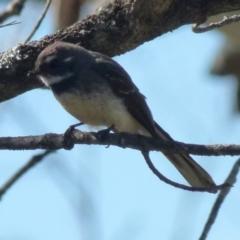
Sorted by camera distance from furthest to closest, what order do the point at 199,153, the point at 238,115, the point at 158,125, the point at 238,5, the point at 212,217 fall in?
1. the point at 238,115
2. the point at 158,125
3. the point at 238,5
4. the point at 212,217
5. the point at 199,153

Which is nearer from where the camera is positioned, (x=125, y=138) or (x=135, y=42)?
(x=125, y=138)

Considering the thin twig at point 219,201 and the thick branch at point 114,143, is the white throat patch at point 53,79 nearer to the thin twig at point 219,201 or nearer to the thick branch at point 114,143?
the thick branch at point 114,143

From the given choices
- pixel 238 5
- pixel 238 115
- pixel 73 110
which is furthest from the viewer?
pixel 238 115

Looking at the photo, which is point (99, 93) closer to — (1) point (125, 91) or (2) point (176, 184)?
(1) point (125, 91)

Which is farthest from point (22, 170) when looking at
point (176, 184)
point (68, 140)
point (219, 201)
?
point (219, 201)

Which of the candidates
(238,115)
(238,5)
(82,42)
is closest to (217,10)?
(238,5)

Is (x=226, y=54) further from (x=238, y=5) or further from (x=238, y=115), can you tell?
(x=238, y=5)

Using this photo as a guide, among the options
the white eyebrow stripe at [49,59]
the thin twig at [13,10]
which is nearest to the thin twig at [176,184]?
the white eyebrow stripe at [49,59]

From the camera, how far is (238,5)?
4375 mm

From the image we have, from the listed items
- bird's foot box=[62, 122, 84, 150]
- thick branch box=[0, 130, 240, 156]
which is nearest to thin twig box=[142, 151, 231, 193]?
thick branch box=[0, 130, 240, 156]

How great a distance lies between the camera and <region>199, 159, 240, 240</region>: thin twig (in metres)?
3.86

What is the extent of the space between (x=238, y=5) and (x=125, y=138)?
45.8 inches

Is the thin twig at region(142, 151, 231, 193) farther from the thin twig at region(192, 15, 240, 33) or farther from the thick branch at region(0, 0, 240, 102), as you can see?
the thin twig at region(192, 15, 240, 33)

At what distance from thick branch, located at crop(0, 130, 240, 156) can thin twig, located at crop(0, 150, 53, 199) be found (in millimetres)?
263
